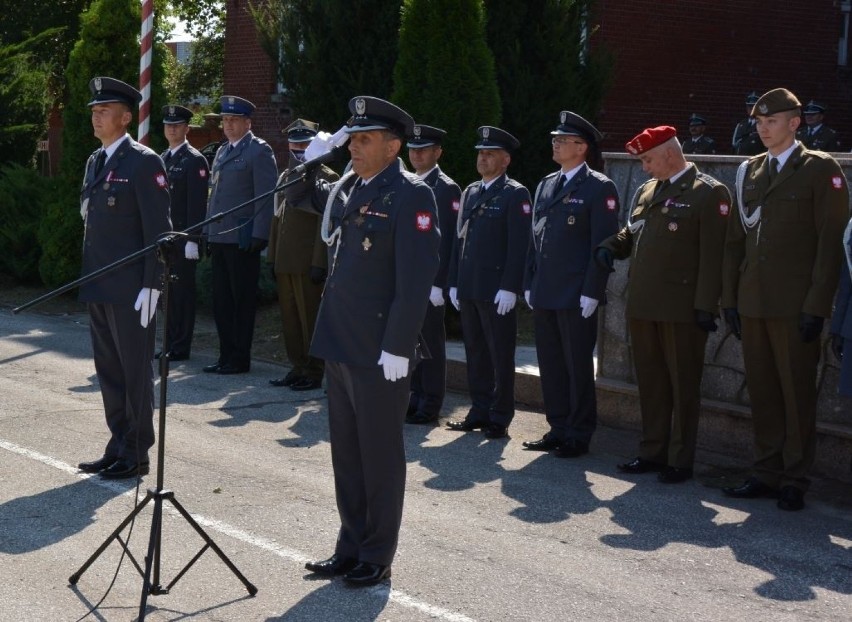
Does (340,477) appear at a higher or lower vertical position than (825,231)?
lower

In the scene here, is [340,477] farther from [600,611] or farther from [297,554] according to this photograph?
[600,611]

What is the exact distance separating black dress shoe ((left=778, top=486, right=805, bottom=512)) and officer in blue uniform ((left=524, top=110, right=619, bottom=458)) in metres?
1.48

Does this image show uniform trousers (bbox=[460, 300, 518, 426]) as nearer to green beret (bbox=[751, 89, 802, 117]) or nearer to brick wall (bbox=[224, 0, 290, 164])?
green beret (bbox=[751, 89, 802, 117])

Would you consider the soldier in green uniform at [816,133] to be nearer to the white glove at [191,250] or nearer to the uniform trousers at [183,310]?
the uniform trousers at [183,310]

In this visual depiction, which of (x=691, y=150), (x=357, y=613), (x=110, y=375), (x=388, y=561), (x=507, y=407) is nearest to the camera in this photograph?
(x=357, y=613)

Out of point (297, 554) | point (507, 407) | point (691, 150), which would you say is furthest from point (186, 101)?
point (297, 554)

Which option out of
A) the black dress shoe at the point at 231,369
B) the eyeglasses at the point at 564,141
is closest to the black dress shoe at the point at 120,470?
the eyeglasses at the point at 564,141

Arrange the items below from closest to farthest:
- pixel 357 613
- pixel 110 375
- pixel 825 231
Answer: pixel 357 613, pixel 825 231, pixel 110 375

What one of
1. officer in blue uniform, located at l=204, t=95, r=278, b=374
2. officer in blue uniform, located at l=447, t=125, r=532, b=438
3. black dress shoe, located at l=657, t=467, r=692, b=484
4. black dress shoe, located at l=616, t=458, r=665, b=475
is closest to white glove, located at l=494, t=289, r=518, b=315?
officer in blue uniform, located at l=447, t=125, r=532, b=438

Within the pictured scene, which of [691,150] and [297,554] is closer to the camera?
[297,554]

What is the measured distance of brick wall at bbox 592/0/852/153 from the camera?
1809cm

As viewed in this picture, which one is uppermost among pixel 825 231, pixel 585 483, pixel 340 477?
pixel 825 231

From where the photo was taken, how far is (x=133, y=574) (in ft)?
17.5

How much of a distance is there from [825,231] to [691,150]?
11.4m
